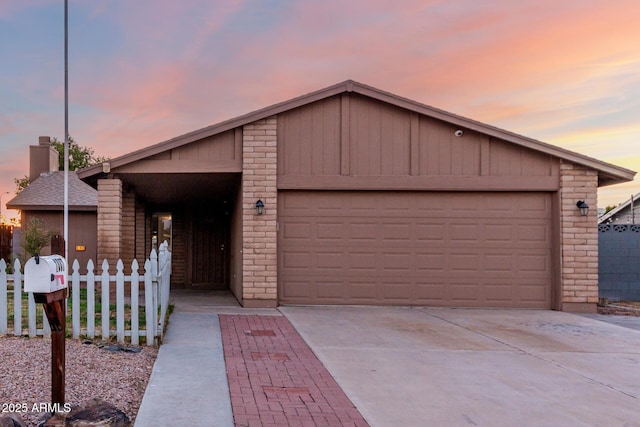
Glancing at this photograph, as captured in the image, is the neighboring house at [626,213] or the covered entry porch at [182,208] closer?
the covered entry porch at [182,208]

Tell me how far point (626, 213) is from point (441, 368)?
2087 centimetres

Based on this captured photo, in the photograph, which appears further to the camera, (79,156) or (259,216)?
(79,156)

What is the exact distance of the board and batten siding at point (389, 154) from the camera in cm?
1102

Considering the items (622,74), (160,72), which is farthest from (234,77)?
(622,74)

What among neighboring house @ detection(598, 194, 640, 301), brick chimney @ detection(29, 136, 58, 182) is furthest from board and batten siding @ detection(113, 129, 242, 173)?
brick chimney @ detection(29, 136, 58, 182)

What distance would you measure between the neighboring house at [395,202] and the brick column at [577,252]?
21 millimetres

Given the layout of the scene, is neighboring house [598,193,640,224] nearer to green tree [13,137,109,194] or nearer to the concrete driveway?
the concrete driveway

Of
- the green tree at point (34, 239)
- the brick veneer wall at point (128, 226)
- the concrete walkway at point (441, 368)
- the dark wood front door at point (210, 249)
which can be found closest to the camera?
the concrete walkway at point (441, 368)

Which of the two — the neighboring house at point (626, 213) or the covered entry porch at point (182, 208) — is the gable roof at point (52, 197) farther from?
the neighboring house at point (626, 213)

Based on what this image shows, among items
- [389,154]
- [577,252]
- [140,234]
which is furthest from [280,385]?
[140,234]

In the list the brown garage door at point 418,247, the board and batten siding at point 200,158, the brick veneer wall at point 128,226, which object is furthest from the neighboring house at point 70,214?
the brown garage door at point 418,247

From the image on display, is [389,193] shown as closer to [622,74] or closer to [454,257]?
[454,257]

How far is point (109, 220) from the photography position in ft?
35.7

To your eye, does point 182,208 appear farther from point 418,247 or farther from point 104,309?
point 104,309
